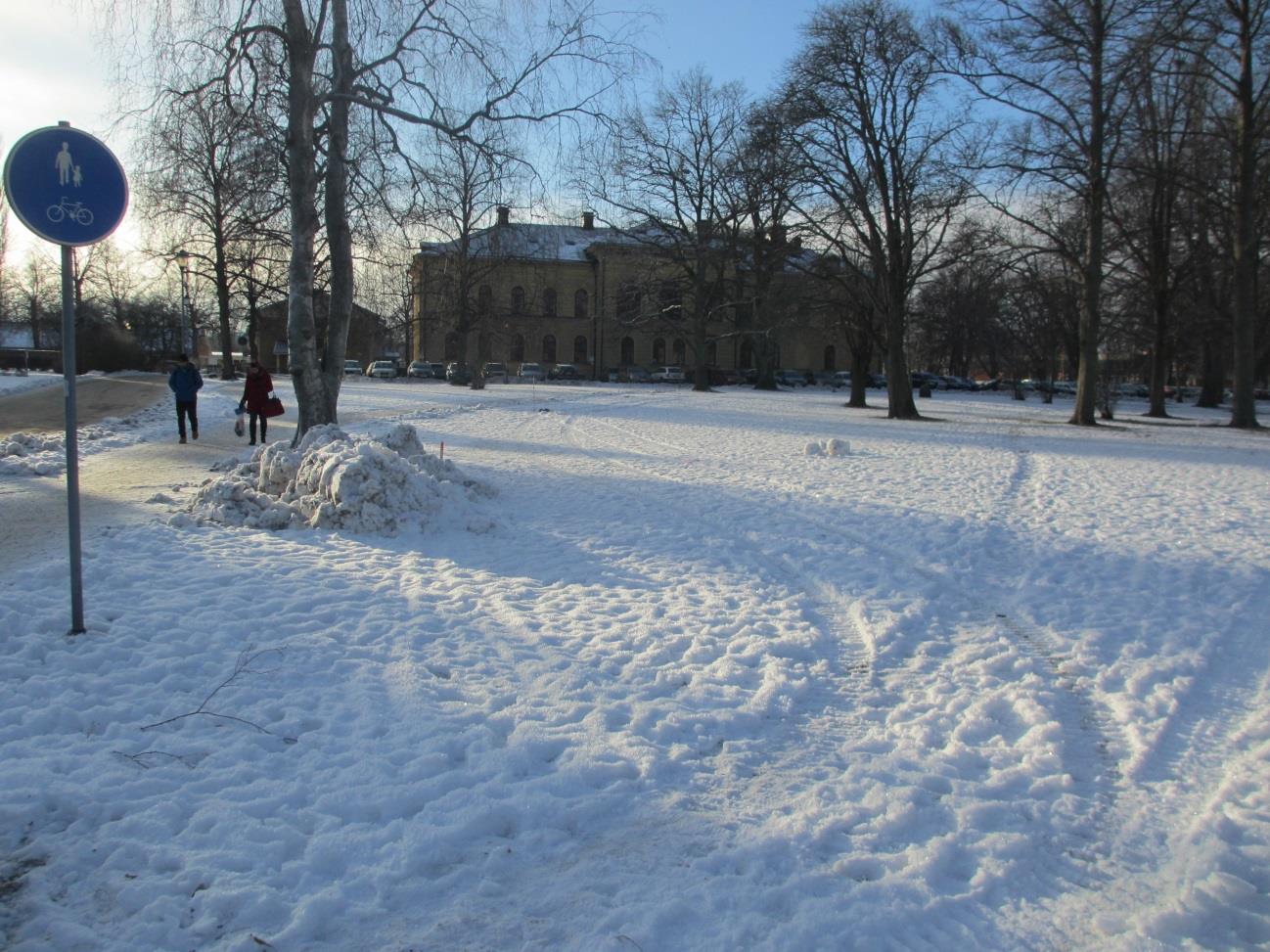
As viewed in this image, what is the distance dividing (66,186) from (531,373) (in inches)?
2585

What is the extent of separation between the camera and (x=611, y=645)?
5605 millimetres

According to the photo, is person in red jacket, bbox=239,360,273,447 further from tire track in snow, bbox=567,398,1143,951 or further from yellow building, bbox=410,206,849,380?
yellow building, bbox=410,206,849,380

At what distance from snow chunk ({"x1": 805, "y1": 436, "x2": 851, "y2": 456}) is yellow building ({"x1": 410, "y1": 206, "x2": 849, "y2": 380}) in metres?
22.9

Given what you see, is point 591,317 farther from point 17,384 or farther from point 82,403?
point 82,403

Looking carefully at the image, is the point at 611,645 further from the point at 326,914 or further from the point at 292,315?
the point at 292,315

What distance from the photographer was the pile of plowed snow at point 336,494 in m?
8.63

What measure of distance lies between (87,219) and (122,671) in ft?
8.82

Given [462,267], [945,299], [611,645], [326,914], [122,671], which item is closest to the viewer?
[326,914]

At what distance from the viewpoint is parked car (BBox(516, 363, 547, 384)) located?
66.5 meters

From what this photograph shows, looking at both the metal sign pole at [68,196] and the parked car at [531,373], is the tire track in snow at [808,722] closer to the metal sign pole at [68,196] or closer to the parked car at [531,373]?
the metal sign pole at [68,196]

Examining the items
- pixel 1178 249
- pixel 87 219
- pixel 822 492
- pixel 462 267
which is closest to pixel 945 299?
pixel 1178 249

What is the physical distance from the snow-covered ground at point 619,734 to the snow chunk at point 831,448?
7285mm

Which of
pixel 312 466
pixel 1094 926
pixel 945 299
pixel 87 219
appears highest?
pixel 945 299

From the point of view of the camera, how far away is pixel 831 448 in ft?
54.7
